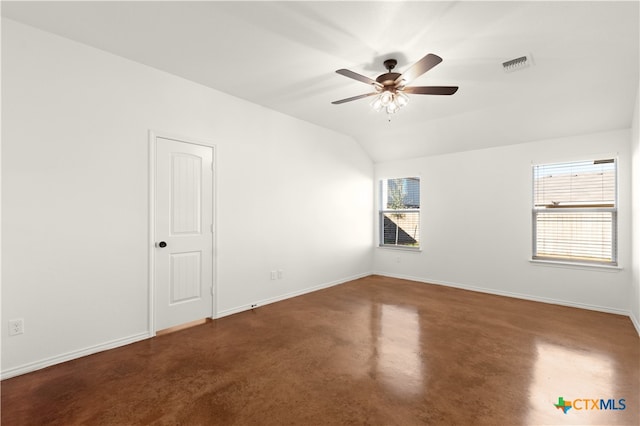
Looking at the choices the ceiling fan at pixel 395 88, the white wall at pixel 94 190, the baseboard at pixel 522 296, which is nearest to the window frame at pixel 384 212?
the baseboard at pixel 522 296

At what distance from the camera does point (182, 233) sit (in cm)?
342

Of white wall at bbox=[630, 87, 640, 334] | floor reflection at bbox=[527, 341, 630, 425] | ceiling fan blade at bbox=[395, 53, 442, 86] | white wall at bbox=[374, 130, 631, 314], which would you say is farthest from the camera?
white wall at bbox=[374, 130, 631, 314]

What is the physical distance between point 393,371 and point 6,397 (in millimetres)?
2859

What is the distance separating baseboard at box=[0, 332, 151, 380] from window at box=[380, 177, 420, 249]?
4708mm

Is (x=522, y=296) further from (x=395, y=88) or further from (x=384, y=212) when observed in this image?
(x=395, y=88)

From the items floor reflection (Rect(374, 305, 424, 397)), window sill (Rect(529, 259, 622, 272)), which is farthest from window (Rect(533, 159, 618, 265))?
floor reflection (Rect(374, 305, 424, 397))

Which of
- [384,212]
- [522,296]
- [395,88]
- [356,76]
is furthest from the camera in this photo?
[384,212]

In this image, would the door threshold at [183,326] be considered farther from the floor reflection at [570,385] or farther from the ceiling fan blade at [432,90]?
the ceiling fan blade at [432,90]

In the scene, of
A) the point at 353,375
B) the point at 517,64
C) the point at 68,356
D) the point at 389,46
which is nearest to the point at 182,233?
the point at 68,356

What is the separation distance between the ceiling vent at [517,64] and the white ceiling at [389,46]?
0.23 feet

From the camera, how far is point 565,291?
4.25 metres

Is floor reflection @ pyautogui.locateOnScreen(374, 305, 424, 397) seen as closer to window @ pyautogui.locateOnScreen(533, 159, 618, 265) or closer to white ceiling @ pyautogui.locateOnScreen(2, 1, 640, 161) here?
window @ pyautogui.locateOnScreen(533, 159, 618, 265)

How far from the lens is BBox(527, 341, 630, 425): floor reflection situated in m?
1.89

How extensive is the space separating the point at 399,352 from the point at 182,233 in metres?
2.66
